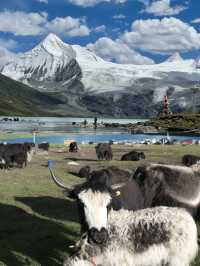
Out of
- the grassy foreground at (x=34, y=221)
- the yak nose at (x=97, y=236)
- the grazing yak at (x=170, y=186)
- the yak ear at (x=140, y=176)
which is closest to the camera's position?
the yak nose at (x=97, y=236)

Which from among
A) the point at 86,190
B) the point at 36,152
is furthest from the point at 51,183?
the point at 36,152

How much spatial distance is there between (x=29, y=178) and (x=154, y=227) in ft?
45.1

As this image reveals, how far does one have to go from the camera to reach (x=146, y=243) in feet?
24.6

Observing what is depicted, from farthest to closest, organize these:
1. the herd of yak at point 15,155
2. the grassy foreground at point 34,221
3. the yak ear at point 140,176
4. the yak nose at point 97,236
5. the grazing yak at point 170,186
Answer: the herd of yak at point 15,155, the yak ear at point 140,176, the grazing yak at point 170,186, the grassy foreground at point 34,221, the yak nose at point 97,236

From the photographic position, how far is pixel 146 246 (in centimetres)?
748

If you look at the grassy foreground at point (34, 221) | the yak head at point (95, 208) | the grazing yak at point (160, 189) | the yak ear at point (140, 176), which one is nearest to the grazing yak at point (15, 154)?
the grassy foreground at point (34, 221)

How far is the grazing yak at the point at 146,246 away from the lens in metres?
7.46

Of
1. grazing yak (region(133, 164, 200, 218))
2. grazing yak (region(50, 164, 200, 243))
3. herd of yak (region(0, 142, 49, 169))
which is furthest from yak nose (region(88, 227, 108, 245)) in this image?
herd of yak (region(0, 142, 49, 169))

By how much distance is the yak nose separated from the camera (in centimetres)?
746

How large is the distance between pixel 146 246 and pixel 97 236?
32.9 inches

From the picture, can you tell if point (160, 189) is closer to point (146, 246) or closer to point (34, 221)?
point (146, 246)

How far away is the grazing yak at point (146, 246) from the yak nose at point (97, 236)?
16 millimetres

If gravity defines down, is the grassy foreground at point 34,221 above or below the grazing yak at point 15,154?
below

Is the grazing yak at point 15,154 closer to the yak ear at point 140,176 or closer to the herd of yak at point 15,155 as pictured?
the herd of yak at point 15,155
